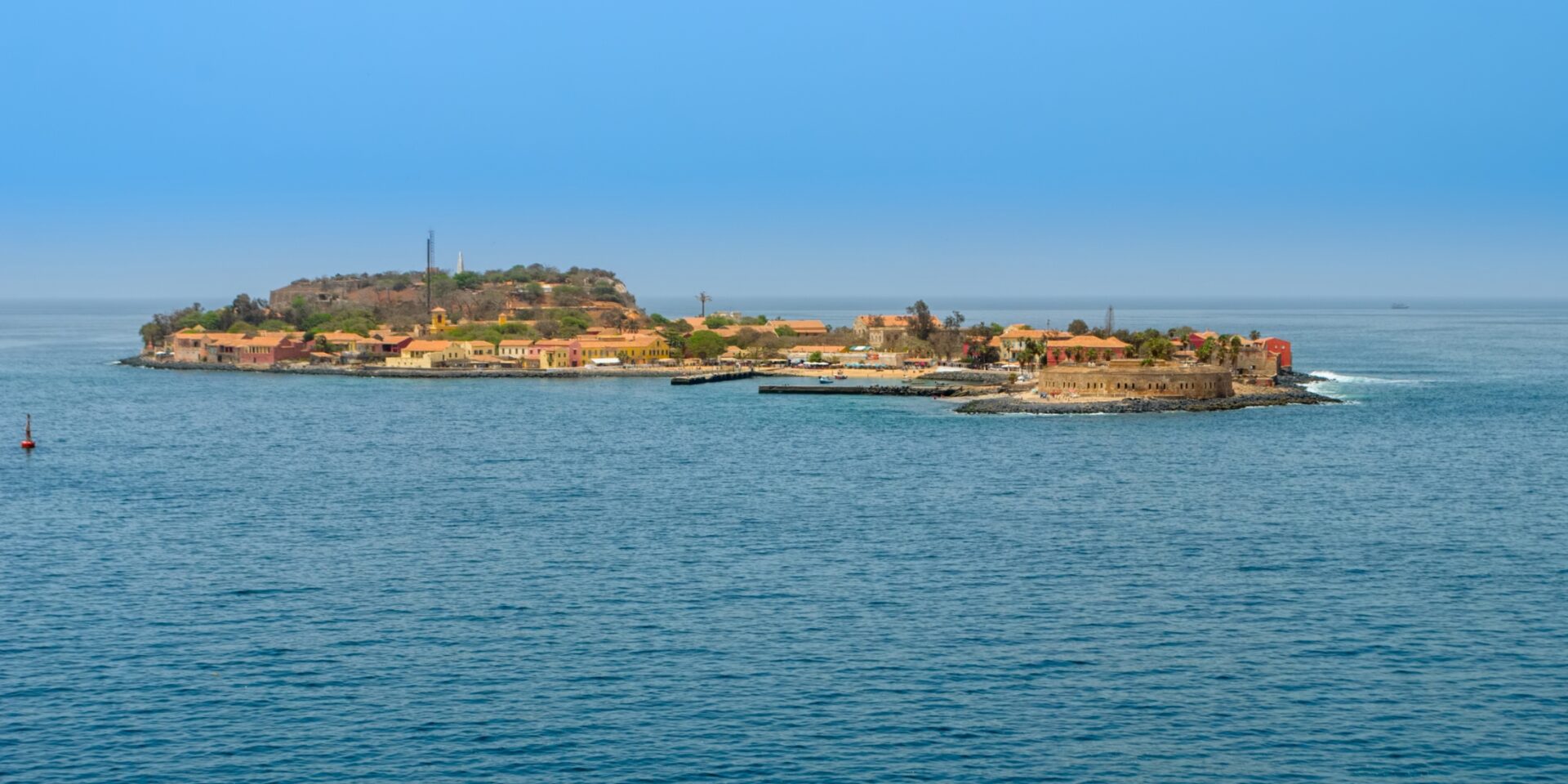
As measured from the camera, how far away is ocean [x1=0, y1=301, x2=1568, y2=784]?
23.7m

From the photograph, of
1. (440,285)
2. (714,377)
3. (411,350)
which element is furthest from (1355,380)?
(440,285)

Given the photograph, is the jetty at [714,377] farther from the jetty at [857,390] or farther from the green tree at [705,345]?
the green tree at [705,345]

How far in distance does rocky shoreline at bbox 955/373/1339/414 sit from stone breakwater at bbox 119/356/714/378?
36102mm

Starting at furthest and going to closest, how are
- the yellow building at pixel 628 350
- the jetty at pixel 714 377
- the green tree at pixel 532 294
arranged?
the green tree at pixel 532 294
the yellow building at pixel 628 350
the jetty at pixel 714 377

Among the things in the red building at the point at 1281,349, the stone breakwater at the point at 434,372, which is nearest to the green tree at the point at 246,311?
the stone breakwater at the point at 434,372

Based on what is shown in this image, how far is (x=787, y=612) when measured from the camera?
31375mm

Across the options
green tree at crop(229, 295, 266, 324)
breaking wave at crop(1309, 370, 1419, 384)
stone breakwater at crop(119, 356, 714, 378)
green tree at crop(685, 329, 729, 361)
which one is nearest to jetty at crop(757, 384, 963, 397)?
stone breakwater at crop(119, 356, 714, 378)

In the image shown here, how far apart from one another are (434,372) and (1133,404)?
5578cm

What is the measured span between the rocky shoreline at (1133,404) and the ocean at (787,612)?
1521 cm

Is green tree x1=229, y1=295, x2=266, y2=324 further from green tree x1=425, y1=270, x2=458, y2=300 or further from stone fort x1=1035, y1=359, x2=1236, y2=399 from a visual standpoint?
stone fort x1=1035, y1=359, x2=1236, y2=399

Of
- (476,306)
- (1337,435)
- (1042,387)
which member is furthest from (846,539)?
(476,306)

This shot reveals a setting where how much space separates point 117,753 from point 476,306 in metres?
145

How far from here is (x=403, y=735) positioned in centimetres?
2419

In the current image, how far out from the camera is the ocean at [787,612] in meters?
23.7
